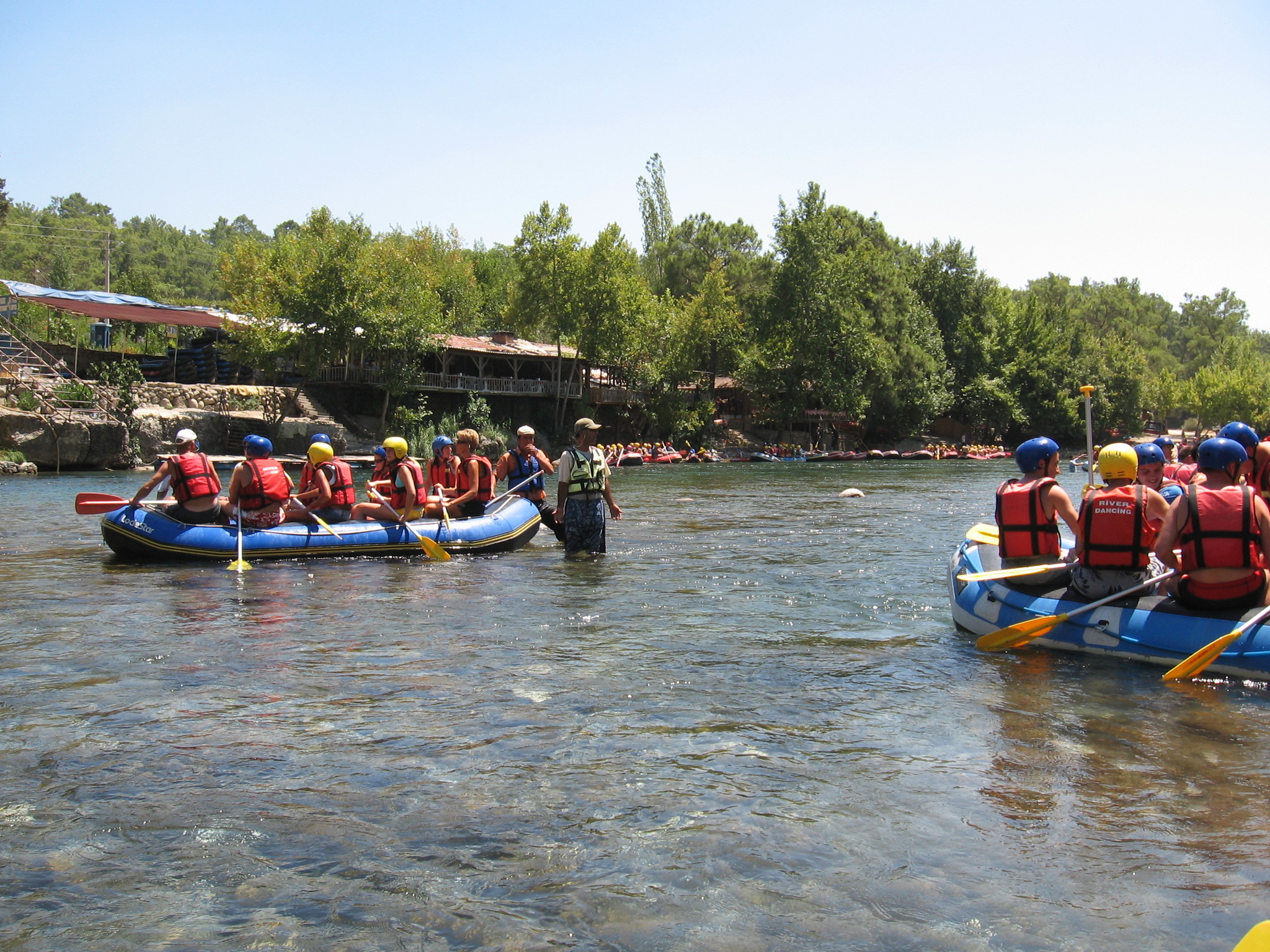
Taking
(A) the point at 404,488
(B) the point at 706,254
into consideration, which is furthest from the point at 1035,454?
(B) the point at 706,254

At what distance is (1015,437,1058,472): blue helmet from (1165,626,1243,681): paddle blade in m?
1.74

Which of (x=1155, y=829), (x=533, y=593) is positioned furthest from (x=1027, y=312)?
(x=1155, y=829)

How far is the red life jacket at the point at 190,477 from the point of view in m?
11.1

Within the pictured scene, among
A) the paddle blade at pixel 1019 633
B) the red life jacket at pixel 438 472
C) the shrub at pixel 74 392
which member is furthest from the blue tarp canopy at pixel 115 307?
the paddle blade at pixel 1019 633

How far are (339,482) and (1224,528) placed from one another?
9057 millimetres

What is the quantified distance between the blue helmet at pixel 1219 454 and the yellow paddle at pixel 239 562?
882cm

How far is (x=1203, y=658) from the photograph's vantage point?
6.22m

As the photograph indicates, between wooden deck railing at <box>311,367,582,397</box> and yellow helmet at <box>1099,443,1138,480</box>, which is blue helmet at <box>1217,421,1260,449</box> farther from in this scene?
wooden deck railing at <box>311,367,582,397</box>

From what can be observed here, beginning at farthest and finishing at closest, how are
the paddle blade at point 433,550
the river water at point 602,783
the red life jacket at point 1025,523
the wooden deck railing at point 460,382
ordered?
1. the wooden deck railing at point 460,382
2. the paddle blade at point 433,550
3. the red life jacket at point 1025,523
4. the river water at point 602,783

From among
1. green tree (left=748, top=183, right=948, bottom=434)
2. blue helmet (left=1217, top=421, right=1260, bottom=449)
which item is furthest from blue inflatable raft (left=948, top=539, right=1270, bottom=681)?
green tree (left=748, top=183, right=948, bottom=434)

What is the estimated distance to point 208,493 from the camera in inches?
446

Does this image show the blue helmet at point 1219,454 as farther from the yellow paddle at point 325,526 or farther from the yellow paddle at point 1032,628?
the yellow paddle at point 325,526

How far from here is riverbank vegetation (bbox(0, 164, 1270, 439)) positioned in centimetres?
3762

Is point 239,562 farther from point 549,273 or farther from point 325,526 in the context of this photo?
point 549,273
